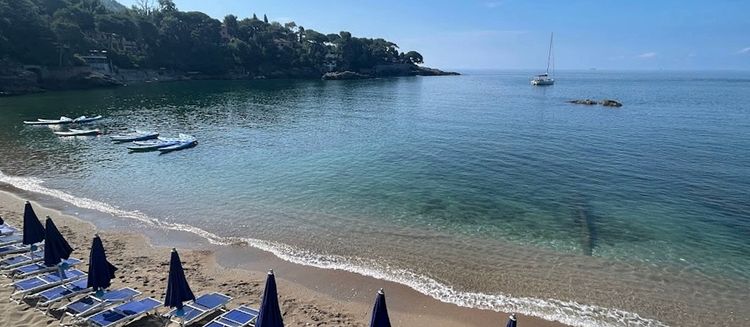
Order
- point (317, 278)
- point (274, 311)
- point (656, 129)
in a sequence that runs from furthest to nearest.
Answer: point (656, 129) → point (317, 278) → point (274, 311)

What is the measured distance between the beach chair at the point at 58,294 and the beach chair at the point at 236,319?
5.03 metres

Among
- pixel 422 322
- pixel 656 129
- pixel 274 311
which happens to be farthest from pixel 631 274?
pixel 656 129

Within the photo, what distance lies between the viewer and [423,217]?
25328 mm

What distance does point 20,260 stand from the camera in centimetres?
1733

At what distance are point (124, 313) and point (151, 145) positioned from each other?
107 ft

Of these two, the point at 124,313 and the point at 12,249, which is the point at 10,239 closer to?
the point at 12,249

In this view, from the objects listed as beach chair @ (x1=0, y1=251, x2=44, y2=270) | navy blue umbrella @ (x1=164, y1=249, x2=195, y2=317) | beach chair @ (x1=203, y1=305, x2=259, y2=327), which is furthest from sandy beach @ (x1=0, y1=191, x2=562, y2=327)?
navy blue umbrella @ (x1=164, y1=249, x2=195, y2=317)

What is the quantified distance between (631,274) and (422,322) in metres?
10.2

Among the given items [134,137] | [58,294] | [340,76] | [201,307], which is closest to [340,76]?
[340,76]

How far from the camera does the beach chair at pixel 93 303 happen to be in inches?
541

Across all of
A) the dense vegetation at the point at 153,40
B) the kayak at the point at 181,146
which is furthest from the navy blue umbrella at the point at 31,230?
the dense vegetation at the point at 153,40

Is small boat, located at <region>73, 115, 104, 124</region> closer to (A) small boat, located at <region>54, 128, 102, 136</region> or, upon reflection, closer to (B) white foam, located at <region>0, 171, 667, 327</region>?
(A) small boat, located at <region>54, 128, 102, 136</region>

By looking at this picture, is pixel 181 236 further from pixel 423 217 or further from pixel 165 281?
pixel 423 217

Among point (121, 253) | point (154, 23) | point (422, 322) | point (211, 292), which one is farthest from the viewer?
point (154, 23)
